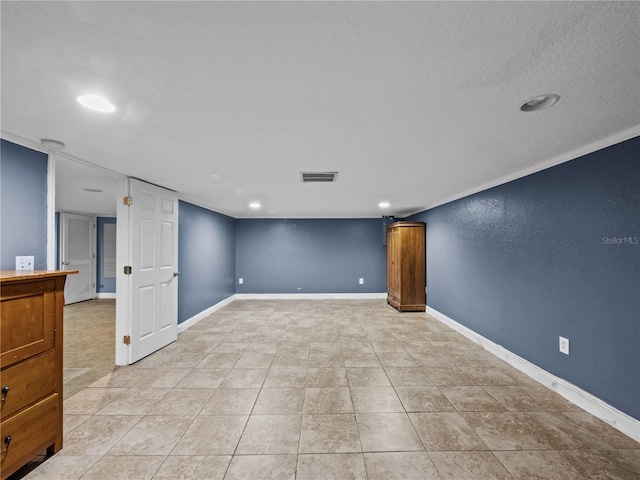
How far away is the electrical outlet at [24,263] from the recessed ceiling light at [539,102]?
3347 mm

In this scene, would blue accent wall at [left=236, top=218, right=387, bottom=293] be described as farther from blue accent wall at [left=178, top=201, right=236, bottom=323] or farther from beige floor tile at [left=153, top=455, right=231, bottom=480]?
beige floor tile at [left=153, top=455, right=231, bottom=480]

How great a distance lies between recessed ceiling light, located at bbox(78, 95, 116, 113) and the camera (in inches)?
54.9

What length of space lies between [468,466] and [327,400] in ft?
3.48

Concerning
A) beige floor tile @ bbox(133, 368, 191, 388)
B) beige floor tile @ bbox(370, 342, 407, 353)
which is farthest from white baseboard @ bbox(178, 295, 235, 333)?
beige floor tile @ bbox(370, 342, 407, 353)

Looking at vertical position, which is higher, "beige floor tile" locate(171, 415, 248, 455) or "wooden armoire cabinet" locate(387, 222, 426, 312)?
"wooden armoire cabinet" locate(387, 222, 426, 312)

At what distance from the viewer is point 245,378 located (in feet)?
8.75

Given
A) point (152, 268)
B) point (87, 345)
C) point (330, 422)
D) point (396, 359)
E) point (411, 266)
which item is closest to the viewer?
point (330, 422)

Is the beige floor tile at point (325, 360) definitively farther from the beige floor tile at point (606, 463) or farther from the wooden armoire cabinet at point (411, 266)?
the wooden armoire cabinet at point (411, 266)

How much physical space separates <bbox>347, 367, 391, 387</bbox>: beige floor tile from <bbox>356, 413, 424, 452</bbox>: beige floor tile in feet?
1.48

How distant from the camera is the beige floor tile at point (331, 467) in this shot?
5.00 ft

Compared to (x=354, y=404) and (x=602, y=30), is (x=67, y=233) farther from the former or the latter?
(x=602, y=30)

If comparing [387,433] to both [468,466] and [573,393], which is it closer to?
[468,466]

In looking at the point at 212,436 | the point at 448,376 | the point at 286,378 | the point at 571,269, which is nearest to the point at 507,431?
the point at 448,376

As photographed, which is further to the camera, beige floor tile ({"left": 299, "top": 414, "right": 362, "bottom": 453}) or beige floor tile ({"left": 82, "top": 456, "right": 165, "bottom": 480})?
beige floor tile ({"left": 299, "top": 414, "right": 362, "bottom": 453})
